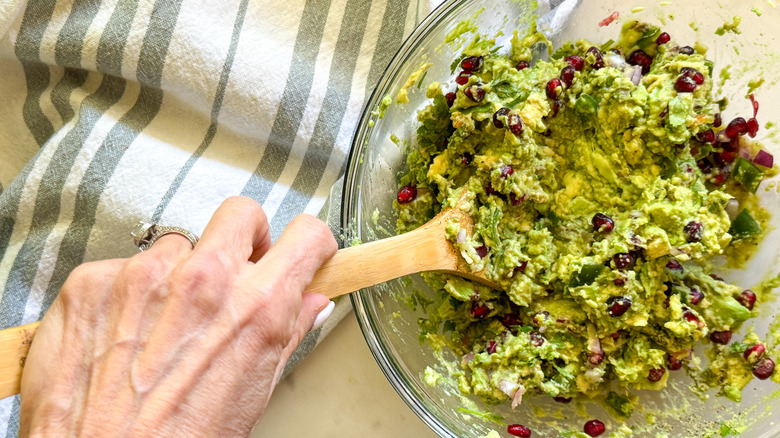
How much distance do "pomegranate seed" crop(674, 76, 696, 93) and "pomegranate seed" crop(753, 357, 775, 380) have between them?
32.2 inches

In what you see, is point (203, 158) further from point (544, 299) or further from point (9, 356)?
point (544, 299)

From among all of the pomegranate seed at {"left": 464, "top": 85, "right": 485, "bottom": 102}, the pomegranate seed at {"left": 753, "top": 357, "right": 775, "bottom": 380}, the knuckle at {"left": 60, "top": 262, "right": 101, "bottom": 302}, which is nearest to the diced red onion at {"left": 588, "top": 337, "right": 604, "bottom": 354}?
the pomegranate seed at {"left": 753, "top": 357, "right": 775, "bottom": 380}

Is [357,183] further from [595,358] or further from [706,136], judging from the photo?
[706,136]

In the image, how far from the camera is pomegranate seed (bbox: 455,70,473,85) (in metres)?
1.87

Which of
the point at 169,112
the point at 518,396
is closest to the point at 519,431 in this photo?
the point at 518,396

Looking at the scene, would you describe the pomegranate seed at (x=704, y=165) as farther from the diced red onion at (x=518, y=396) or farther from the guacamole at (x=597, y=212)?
the diced red onion at (x=518, y=396)

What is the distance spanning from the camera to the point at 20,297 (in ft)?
6.69

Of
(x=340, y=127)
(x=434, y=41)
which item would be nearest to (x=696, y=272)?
(x=434, y=41)

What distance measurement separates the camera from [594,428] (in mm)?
1872

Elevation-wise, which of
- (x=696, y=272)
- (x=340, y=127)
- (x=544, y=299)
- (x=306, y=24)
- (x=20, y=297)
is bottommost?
(x=20, y=297)

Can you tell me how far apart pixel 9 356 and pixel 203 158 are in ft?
3.26

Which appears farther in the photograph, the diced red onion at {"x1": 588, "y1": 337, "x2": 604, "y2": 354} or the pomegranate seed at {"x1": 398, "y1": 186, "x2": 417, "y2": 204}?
the pomegranate seed at {"x1": 398, "y1": 186, "x2": 417, "y2": 204}

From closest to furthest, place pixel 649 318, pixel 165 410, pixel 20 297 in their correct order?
pixel 165 410, pixel 649 318, pixel 20 297

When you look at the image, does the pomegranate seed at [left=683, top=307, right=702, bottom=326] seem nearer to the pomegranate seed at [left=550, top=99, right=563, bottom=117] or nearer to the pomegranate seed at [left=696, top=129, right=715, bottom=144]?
the pomegranate seed at [left=696, top=129, right=715, bottom=144]
